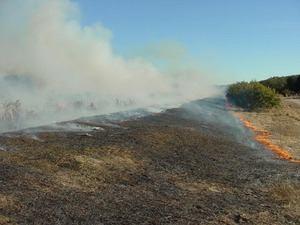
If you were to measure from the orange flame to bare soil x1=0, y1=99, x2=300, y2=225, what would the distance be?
73 centimetres

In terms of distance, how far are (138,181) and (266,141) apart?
568 inches

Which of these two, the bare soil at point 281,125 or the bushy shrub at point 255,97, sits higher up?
the bushy shrub at point 255,97

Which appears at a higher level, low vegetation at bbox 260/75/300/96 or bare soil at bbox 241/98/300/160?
low vegetation at bbox 260/75/300/96

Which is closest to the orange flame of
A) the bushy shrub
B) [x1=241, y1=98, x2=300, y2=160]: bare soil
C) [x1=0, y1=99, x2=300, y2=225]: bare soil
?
[x1=241, y1=98, x2=300, y2=160]: bare soil

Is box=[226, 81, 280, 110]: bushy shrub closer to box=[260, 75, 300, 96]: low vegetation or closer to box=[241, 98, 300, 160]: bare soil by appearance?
box=[241, 98, 300, 160]: bare soil

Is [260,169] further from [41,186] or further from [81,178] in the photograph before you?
[41,186]

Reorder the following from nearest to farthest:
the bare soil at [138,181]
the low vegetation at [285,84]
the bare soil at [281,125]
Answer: the bare soil at [138,181] < the bare soil at [281,125] < the low vegetation at [285,84]

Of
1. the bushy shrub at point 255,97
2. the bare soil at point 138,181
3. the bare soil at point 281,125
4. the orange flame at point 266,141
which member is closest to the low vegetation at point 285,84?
the bare soil at point 281,125

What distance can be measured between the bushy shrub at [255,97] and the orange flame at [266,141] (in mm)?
11540

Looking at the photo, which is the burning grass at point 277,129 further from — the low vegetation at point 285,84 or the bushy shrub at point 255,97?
the low vegetation at point 285,84

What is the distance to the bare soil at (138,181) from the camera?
45.6 ft

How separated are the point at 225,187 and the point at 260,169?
143 inches

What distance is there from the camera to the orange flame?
2532 centimetres

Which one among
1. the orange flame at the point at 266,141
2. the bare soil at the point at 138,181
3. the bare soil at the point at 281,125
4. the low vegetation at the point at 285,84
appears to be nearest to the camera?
the bare soil at the point at 138,181
